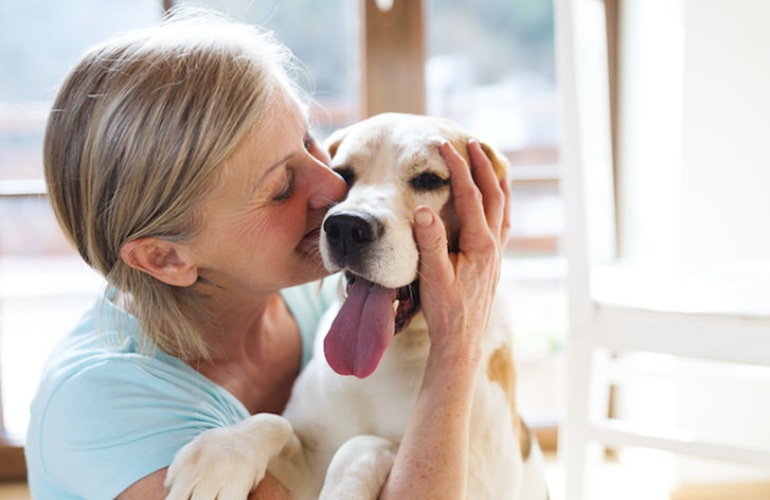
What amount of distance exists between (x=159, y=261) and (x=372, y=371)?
31cm

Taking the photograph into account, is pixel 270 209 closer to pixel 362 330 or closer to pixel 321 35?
pixel 362 330

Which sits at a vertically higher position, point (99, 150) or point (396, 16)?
point (396, 16)

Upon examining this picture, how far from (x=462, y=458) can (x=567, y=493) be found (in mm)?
741

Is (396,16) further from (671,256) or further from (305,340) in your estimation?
(305,340)

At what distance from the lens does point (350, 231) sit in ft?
3.21

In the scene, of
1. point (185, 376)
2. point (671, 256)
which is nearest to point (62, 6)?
point (185, 376)

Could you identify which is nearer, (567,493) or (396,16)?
(567,493)

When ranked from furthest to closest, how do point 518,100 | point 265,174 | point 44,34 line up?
1. point 518,100
2. point 44,34
3. point 265,174

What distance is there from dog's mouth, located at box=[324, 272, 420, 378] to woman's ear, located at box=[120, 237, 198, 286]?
206mm

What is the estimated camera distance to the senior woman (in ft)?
3.11

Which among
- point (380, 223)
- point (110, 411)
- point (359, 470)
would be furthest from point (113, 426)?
point (380, 223)

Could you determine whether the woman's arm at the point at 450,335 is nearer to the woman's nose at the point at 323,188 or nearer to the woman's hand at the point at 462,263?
the woman's hand at the point at 462,263

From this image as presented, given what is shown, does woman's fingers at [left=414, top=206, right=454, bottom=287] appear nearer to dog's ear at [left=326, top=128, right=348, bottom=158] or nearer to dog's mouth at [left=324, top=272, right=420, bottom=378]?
dog's mouth at [left=324, top=272, right=420, bottom=378]

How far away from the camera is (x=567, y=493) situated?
63.4 inches
